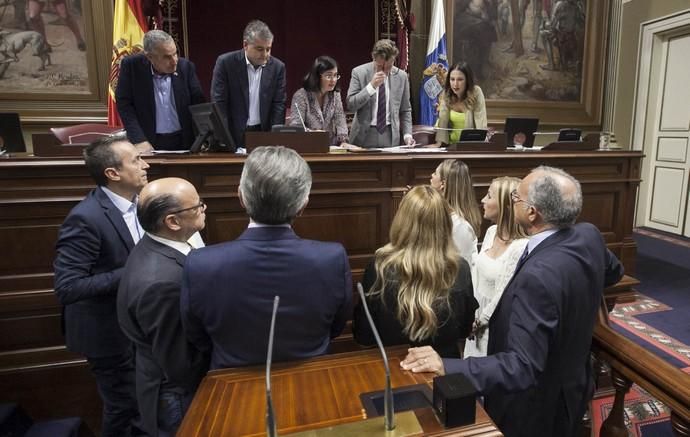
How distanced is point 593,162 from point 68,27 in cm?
523

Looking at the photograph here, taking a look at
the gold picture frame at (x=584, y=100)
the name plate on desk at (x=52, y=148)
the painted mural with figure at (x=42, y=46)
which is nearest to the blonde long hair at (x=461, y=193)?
the name plate on desk at (x=52, y=148)

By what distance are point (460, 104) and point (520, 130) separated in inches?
21.3

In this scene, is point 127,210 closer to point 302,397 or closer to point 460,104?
point 302,397

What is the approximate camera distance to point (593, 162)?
350cm

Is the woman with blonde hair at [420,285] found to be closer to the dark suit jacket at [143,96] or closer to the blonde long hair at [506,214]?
the blonde long hair at [506,214]

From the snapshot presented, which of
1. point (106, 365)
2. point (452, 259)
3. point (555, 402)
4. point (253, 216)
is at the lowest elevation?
point (106, 365)

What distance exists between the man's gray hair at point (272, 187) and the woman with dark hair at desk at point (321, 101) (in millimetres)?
2245

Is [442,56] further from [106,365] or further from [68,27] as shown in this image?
[106,365]

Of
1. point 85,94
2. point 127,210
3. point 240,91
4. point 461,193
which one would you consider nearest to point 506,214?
point 461,193

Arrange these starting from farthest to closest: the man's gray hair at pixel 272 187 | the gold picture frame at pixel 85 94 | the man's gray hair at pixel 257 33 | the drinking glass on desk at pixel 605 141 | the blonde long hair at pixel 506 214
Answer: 1. the gold picture frame at pixel 85 94
2. the drinking glass on desk at pixel 605 141
3. the man's gray hair at pixel 257 33
4. the blonde long hair at pixel 506 214
5. the man's gray hair at pixel 272 187

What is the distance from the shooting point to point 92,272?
71.9 inches

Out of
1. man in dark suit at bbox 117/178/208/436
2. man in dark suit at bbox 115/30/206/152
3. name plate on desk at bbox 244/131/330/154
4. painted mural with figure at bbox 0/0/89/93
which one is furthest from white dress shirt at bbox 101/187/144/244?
painted mural with figure at bbox 0/0/89/93

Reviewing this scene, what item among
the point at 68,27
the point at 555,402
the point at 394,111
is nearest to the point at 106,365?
the point at 555,402

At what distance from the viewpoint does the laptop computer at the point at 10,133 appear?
295cm
